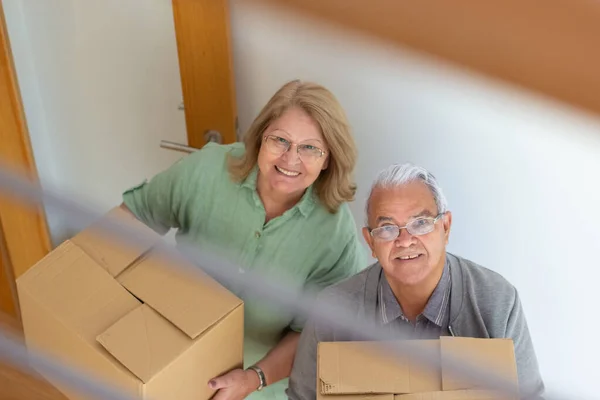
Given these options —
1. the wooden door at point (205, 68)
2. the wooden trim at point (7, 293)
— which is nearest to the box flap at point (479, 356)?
the wooden door at point (205, 68)

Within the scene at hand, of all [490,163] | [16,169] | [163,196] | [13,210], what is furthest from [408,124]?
[13,210]

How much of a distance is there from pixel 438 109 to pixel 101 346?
88cm

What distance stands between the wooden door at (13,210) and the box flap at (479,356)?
1229mm

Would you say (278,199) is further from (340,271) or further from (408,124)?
(408,124)

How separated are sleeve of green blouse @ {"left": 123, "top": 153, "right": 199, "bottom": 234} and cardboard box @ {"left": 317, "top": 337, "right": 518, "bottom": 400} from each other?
56 centimetres

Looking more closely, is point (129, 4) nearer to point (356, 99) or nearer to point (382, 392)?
point (356, 99)

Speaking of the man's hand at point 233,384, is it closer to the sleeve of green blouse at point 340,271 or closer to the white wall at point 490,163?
the sleeve of green blouse at point 340,271

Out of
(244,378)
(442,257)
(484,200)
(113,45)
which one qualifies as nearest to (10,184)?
(244,378)

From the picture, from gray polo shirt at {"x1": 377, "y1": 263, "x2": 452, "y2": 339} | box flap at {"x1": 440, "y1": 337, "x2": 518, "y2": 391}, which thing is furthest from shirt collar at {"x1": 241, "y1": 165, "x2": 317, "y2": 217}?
box flap at {"x1": 440, "y1": 337, "x2": 518, "y2": 391}

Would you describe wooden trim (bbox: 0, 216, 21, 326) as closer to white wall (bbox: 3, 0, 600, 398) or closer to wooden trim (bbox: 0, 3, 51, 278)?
wooden trim (bbox: 0, 3, 51, 278)

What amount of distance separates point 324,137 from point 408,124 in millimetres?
310

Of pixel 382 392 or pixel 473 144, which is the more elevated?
pixel 473 144

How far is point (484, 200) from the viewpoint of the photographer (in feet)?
5.57

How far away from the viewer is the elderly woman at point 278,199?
145 cm
